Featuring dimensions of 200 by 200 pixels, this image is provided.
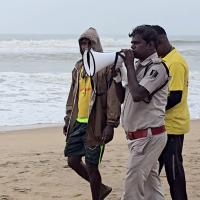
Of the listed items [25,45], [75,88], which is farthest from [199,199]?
[25,45]

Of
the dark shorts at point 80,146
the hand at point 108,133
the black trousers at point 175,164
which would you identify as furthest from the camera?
the dark shorts at point 80,146

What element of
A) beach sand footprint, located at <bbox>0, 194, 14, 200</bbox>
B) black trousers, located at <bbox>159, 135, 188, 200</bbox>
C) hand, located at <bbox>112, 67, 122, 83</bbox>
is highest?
hand, located at <bbox>112, 67, 122, 83</bbox>

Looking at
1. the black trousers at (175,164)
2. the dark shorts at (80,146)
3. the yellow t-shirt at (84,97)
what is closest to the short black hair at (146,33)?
the black trousers at (175,164)

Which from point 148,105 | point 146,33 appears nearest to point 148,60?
point 146,33

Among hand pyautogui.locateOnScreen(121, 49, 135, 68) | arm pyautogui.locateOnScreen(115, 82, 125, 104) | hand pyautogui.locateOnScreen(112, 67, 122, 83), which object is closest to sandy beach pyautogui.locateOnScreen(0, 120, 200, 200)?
arm pyautogui.locateOnScreen(115, 82, 125, 104)

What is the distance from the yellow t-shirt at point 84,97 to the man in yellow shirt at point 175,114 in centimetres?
70

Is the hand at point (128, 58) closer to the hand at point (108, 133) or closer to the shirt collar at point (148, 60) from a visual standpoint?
the shirt collar at point (148, 60)

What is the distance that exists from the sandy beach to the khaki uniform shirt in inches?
67.4

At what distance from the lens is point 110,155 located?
6.94 metres

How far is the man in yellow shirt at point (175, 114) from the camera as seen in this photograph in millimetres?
3855

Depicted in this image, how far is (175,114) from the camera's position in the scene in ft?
12.9

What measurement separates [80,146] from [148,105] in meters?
1.23

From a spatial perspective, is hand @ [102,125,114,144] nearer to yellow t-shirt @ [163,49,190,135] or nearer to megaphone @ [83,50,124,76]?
yellow t-shirt @ [163,49,190,135]

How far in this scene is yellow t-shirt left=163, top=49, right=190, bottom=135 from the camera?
3855mm
